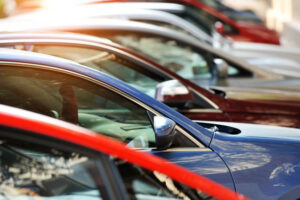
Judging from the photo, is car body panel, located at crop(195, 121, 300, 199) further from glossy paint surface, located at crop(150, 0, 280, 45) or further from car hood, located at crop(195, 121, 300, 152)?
glossy paint surface, located at crop(150, 0, 280, 45)

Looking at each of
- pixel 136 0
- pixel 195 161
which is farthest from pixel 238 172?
pixel 136 0

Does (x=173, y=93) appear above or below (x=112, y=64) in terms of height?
below

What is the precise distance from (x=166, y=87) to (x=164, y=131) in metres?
1.37

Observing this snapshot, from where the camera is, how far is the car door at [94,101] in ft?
12.0

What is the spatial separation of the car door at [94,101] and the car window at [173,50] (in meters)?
2.78

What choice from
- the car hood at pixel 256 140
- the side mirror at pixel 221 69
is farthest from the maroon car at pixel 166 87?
the car hood at pixel 256 140

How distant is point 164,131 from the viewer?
3508 millimetres

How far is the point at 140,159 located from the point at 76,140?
0.25m

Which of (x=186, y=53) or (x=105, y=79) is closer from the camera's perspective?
(x=105, y=79)

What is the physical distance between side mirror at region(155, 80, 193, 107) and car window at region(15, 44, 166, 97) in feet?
0.94

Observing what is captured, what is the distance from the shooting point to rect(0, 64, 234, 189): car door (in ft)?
12.0

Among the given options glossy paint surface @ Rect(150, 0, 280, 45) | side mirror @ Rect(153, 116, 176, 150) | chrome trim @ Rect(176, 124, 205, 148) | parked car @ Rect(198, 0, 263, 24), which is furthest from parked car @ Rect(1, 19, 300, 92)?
parked car @ Rect(198, 0, 263, 24)

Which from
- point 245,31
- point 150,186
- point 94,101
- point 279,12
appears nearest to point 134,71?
point 94,101

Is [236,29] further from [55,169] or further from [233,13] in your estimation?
[55,169]
